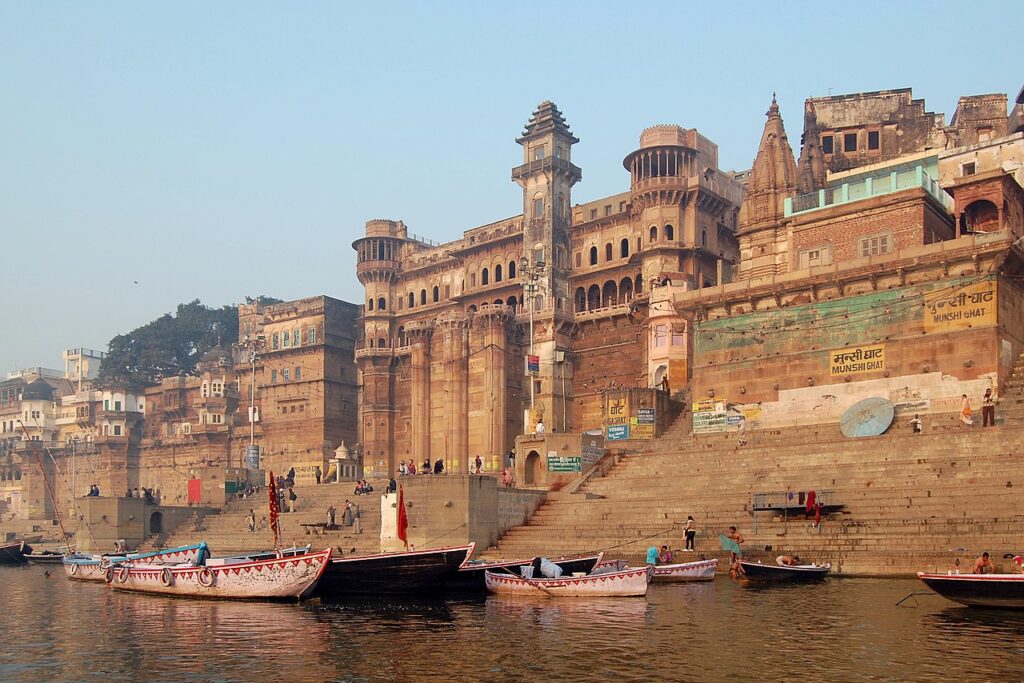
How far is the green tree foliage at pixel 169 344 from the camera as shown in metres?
89.7

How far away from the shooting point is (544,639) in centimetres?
1622

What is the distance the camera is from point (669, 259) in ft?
171

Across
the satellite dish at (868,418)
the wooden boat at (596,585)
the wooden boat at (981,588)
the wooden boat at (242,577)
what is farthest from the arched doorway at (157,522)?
the wooden boat at (981,588)

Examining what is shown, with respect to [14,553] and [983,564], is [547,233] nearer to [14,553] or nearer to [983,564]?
[14,553]

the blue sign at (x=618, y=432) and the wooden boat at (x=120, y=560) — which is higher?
the blue sign at (x=618, y=432)

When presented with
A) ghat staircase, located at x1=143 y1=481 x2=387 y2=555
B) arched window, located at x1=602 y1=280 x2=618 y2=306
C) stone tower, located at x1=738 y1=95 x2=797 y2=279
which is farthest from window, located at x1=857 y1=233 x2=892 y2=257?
ghat staircase, located at x1=143 y1=481 x2=387 y2=555

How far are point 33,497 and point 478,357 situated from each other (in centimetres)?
4448

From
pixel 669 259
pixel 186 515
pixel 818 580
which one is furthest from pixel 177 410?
pixel 818 580

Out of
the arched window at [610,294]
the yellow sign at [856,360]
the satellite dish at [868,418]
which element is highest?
the arched window at [610,294]

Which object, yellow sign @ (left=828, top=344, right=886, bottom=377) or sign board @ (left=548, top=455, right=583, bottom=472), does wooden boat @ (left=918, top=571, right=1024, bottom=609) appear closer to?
yellow sign @ (left=828, top=344, right=886, bottom=377)

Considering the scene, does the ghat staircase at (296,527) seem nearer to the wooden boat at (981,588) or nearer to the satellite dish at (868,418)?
the satellite dish at (868,418)

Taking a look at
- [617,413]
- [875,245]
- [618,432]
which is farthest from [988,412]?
[617,413]

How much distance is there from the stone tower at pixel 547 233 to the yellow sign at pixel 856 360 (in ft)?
67.6

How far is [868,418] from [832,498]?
738 centimetres
